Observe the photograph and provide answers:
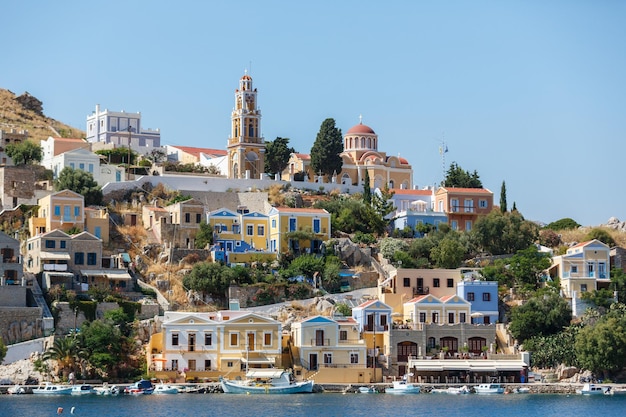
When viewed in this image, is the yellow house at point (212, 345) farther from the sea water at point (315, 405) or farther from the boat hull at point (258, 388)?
the sea water at point (315, 405)

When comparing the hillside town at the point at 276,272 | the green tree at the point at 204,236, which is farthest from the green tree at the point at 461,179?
the green tree at the point at 204,236

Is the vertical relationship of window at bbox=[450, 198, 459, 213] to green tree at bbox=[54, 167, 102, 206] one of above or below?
below

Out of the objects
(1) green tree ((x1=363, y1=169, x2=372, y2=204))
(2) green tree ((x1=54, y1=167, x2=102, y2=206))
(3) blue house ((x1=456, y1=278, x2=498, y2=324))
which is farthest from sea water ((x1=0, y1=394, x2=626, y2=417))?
(1) green tree ((x1=363, y1=169, x2=372, y2=204))

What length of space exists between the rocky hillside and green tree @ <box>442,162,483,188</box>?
34895mm

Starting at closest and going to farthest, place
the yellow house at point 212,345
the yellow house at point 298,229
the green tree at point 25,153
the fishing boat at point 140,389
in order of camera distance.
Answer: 1. the fishing boat at point 140,389
2. the yellow house at point 212,345
3. the yellow house at point 298,229
4. the green tree at point 25,153

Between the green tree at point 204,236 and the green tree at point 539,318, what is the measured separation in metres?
20.3

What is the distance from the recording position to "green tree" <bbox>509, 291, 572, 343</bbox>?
77000 millimetres

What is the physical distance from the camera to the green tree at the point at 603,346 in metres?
72.4

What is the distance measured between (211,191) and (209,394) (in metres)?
26.9

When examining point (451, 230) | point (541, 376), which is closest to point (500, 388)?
point (541, 376)

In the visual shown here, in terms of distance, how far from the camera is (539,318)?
7694 centimetres

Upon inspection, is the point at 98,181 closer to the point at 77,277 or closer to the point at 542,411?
the point at 77,277

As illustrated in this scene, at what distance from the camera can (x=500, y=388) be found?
236 feet

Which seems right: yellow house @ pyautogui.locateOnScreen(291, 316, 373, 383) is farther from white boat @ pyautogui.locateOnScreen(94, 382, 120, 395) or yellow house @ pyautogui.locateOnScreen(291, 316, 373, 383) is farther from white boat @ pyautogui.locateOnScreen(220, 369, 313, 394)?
white boat @ pyautogui.locateOnScreen(94, 382, 120, 395)
